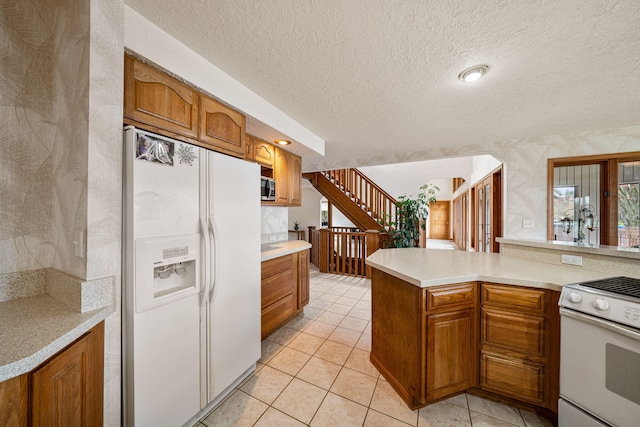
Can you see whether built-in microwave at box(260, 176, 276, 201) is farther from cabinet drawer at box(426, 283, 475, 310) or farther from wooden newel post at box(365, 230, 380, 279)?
wooden newel post at box(365, 230, 380, 279)

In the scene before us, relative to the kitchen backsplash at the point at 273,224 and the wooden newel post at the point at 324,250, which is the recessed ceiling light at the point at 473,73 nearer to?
the kitchen backsplash at the point at 273,224

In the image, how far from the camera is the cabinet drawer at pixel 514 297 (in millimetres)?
1489

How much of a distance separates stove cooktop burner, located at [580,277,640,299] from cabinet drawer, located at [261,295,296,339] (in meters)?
2.38

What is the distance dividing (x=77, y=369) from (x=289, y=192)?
91.8 inches

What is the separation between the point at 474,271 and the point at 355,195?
3.93 m

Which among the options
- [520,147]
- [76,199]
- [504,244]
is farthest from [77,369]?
[520,147]

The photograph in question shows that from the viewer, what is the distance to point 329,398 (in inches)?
64.1

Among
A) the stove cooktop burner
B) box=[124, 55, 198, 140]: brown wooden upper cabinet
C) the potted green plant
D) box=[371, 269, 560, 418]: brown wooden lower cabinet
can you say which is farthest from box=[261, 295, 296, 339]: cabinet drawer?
the potted green plant

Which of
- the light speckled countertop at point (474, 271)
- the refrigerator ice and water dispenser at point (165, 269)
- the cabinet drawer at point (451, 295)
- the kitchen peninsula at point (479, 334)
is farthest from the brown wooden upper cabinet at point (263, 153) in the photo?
the cabinet drawer at point (451, 295)

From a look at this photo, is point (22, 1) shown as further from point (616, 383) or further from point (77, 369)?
point (616, 383)

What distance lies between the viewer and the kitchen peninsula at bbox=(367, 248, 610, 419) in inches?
57.9

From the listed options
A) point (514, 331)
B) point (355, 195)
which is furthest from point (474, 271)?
point (355, 195)

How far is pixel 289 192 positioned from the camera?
9.73ft

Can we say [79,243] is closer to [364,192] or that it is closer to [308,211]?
[364,192]
